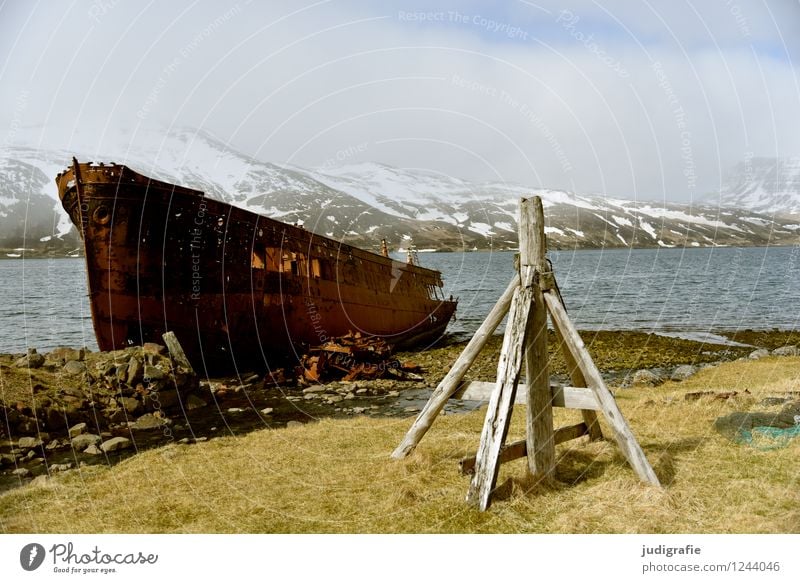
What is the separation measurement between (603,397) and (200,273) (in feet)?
51.8

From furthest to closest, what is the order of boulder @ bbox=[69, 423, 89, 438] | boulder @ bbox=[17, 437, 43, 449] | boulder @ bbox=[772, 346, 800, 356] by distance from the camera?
boulder @ bbox=[772, 346, 800, 356] → boulder @ bbox=[69, 423, 89, 438] → boulder @ bbox=[17, 437, 43, 449]

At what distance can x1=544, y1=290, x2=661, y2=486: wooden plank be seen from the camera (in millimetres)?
7207

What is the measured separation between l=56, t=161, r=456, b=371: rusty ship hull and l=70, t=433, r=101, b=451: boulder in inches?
278

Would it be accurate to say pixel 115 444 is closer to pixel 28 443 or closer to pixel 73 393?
pixel 28 443

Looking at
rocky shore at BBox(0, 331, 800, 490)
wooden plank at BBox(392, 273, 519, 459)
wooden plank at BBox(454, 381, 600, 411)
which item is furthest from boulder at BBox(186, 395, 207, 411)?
wooden plank at BBox(454, 381, 600, 411)

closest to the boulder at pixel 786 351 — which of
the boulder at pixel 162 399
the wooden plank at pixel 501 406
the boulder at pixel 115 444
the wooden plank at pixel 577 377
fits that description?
the wooden plank at pixel 577 377

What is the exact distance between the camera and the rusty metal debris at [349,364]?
1992 cm

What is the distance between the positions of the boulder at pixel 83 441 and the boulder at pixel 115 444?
0.23m

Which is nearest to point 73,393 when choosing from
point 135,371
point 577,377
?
point 135,371

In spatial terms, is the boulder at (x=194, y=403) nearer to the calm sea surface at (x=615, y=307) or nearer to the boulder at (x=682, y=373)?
the calm sea surface at (x=615, y=307)

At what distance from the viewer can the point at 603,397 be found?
7410mm

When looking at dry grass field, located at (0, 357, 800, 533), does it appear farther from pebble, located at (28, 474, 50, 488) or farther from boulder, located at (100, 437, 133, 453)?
boulder, located at (100, 437, 133, 453)

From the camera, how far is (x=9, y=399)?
1259 centimetres

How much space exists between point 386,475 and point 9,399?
9.16m
